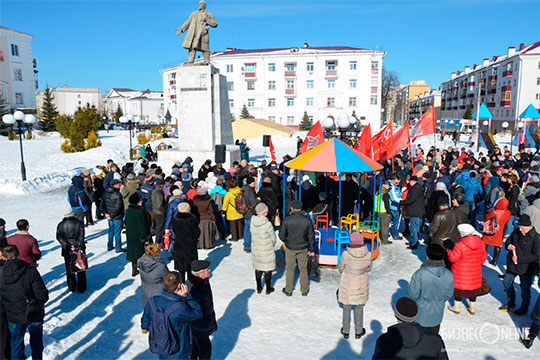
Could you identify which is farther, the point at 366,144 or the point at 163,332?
the point at 366,144

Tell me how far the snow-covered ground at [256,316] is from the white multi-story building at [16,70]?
164 ft

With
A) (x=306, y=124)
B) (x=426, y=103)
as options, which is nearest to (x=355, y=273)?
(x=306, y=124)

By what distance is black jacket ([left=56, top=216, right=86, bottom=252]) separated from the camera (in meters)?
6.39

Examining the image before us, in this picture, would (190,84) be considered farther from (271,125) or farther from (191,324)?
(271,125)

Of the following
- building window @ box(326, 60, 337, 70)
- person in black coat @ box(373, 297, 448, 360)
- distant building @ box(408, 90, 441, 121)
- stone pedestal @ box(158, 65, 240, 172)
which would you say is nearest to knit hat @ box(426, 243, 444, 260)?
person in black coat @ box(373, 297, 448, 360)

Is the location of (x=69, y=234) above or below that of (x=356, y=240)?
below

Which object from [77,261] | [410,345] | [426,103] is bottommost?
[77,261]

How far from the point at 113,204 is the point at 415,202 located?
6.95 metres

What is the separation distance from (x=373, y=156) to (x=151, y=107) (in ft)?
314

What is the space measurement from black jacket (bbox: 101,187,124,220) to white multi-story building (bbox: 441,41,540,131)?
4490cm

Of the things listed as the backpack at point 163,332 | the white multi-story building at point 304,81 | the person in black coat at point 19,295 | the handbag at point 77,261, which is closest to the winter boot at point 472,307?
the backpack at point 163,332

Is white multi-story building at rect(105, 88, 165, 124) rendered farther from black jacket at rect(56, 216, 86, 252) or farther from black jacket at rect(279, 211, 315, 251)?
black jacket at rect(279, 211, 315, 251)

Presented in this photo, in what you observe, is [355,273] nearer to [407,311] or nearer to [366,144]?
[407,311]

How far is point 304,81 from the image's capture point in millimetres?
56531
